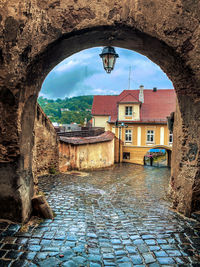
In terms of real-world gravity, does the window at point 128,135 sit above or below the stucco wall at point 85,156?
above

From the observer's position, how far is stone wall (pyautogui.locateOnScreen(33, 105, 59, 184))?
370 inches

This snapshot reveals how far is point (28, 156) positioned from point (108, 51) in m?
3.78

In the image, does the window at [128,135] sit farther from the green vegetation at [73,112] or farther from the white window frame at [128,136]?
the green vegetation at [73,112]

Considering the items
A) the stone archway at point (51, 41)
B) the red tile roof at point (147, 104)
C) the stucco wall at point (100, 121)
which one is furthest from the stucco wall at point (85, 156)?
the stucco wall at point (100, 121)

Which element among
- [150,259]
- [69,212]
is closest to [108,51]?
[69,212]

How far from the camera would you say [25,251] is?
2.79m

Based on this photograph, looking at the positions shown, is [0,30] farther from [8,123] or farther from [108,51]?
[108,51]

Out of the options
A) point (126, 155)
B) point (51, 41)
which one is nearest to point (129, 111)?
point (126, 155)

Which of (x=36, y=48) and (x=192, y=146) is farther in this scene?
(x=192, y=146)

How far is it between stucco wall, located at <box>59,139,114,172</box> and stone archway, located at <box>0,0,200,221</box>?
7.92 meters

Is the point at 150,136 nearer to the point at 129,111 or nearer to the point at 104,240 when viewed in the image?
the point at 129,111

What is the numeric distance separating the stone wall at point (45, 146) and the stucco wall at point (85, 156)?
0.76 m

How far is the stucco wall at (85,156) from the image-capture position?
11891 millimetres

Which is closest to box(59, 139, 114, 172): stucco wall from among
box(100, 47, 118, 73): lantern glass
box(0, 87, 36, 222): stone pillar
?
box(100, 47, 118, 73): lantern glass
